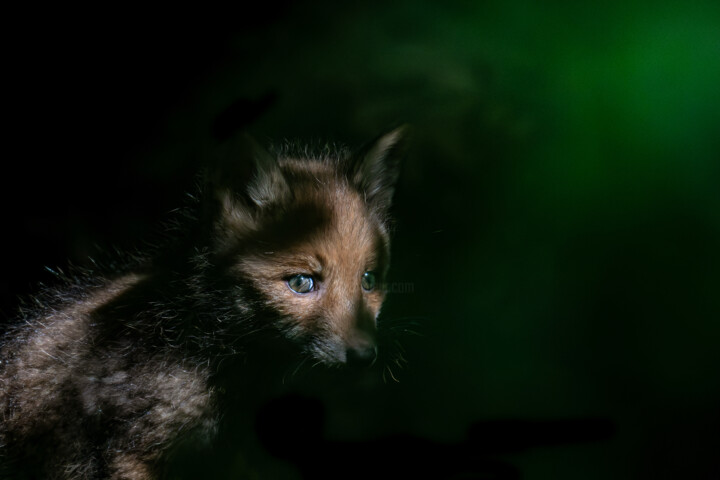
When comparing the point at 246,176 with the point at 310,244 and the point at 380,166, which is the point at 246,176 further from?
the point at 380,166

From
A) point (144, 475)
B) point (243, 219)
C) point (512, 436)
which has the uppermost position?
point (243, 219)

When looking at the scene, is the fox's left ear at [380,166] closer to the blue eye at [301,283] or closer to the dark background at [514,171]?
the dark background at [514,171]

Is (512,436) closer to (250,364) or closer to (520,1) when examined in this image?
(250,364)

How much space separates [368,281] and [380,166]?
1.29 ft

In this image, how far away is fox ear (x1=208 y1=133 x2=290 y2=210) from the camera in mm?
1720

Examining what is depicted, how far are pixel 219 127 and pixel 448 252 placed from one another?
2.39 feet

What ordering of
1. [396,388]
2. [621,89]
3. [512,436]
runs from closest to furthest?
[621,89], [512,436], [396,388]

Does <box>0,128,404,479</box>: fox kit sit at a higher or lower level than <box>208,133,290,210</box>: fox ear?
lower

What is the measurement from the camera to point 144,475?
6.38 feet

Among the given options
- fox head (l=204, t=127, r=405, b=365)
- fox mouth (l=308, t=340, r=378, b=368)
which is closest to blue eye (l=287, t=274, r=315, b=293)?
fox head (l=204, t=127, r=405, b=365)

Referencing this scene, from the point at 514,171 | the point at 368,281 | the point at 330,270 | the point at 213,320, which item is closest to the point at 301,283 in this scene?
the point at 330,270

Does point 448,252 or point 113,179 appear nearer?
point 448,252

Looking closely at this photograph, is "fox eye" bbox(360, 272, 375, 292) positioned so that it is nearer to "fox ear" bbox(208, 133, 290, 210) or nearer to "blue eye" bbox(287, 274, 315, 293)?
"blue eye" bbox(287, 274, 315, 293)

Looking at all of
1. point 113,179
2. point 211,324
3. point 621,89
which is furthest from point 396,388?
point 113,179
